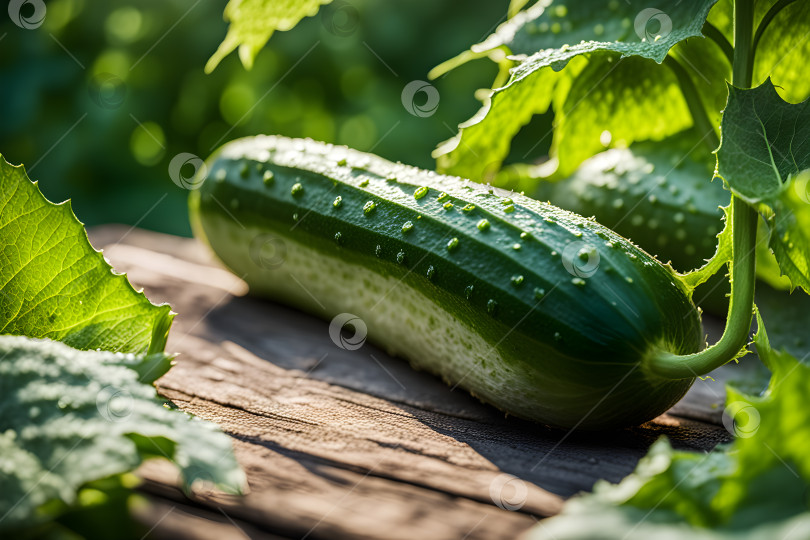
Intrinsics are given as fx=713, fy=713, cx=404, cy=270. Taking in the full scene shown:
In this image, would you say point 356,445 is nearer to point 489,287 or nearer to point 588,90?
point 489,287

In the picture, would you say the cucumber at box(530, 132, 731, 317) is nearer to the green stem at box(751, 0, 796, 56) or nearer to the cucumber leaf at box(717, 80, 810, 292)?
the green stem at box(751, 0, 796, 56)

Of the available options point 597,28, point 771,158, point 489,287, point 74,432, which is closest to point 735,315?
point 771,158

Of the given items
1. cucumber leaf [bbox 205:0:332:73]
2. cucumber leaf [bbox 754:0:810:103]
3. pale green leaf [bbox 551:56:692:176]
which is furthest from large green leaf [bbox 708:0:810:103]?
cucumber leaf [bbox 205:0:332:73]

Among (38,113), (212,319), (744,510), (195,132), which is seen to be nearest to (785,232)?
(744,510)

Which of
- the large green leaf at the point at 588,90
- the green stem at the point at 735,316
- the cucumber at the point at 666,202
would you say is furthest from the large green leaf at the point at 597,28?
the cucumber at the point at 666,202

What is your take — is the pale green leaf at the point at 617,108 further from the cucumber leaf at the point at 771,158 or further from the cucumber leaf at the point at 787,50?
the cucumber leaf at the point at 771,158

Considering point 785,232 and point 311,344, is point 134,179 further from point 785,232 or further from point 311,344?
point 785,232
